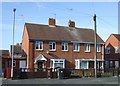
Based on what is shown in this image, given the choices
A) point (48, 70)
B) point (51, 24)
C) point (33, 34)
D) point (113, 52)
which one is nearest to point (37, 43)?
point (33, 34)

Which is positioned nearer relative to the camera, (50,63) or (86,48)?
(50,63)

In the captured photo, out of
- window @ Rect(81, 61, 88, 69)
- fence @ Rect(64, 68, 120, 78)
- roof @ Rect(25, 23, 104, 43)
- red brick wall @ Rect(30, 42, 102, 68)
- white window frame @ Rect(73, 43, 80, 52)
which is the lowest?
fence @ Rect(64, 68, 120, 78)

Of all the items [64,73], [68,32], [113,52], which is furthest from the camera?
[113,52]

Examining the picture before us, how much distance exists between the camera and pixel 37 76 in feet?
137

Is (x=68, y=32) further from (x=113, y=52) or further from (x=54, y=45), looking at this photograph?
(x=113, y=52)

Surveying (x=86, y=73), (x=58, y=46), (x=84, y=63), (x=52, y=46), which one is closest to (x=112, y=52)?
(x=84, y=63)

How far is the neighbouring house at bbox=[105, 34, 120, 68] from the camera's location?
6433cm

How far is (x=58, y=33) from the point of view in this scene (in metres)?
56.1

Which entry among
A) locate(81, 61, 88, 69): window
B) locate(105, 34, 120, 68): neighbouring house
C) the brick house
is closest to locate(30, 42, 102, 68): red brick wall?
the brick house

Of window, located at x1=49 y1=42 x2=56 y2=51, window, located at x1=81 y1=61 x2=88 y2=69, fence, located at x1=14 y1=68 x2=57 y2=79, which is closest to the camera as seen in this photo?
fence, located at x1=14 y1=68 x2=57 y2=79

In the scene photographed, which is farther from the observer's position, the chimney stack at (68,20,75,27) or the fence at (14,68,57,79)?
the chimney stack at (68,20,75,27)

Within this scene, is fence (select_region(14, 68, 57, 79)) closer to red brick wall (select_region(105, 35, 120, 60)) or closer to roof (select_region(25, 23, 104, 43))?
roof (select_region(25, 23, 104, 43))

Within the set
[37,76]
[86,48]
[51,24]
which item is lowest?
[37,76]

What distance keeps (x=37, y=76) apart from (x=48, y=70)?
1.69 m
